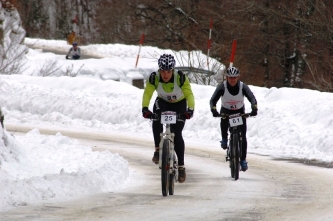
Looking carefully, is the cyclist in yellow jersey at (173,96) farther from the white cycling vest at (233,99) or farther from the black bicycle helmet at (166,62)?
the white cycling vest at (233,99)

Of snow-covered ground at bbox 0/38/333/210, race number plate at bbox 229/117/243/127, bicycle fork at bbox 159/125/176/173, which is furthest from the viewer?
race number plate at bbox 229/117/243/127

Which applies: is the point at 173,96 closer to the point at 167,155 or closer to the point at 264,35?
the point at 167,155

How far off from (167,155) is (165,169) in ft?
0.60

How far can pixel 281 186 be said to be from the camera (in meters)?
12.1

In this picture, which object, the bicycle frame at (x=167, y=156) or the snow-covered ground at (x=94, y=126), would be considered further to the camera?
the snow-covered ground at (x=94, y=126)

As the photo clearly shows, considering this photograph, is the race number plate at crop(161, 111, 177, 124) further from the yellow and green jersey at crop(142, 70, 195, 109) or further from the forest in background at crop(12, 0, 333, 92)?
the forest in background at crop(12, 0, 333, 92)

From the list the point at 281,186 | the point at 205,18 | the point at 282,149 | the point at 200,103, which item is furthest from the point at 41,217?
the point at 205,18

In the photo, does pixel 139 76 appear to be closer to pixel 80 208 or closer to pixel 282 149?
pixel 282 149

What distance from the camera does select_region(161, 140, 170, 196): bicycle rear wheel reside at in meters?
10.5

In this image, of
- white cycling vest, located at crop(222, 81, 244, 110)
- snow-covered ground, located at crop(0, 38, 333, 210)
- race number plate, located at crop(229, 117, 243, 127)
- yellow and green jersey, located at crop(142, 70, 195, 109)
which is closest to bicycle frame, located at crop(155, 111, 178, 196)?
yellow and green jersey, located at crop(142, 70, 195, 109)

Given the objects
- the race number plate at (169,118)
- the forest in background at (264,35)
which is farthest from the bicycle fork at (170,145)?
the forest in background at (264,35)

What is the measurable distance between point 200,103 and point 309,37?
7946 millimetres

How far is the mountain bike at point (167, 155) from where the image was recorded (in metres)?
10.5

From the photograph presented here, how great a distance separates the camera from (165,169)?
34.6 ft
